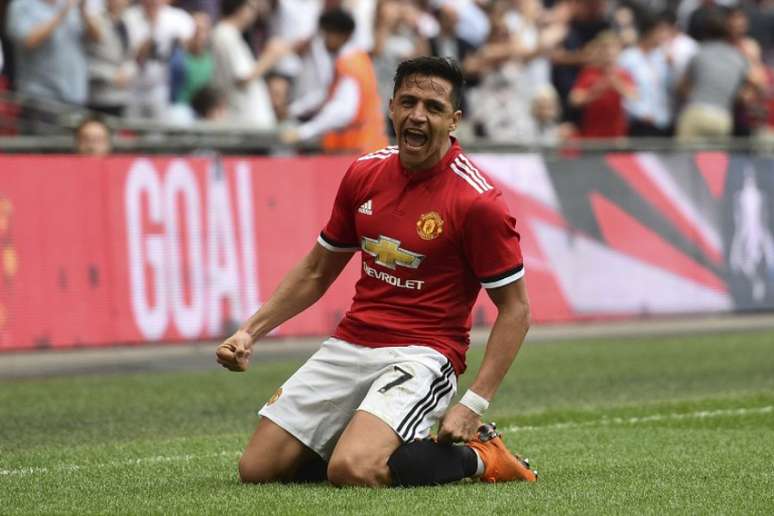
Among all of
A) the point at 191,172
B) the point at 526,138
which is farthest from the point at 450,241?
the point at 526,138

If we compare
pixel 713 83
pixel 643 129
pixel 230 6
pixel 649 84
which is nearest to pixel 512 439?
pixel 230 6

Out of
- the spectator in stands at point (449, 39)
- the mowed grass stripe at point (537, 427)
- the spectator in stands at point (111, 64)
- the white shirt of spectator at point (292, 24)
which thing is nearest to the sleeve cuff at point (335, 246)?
the mowed grass stripe at point (537, 427)

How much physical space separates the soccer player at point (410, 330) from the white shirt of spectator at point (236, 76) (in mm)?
9707

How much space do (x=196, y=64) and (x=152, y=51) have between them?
1.75 feet

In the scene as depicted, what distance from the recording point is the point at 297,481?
26.2ft

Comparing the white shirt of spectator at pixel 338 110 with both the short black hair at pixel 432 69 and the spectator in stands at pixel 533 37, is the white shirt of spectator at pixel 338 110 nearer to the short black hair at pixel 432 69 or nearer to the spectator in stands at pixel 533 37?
the spectator in stands at pixel 533 37

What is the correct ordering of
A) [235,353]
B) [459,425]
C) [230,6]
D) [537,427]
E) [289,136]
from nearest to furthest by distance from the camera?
[459,425]
[235,353]
[537,427]
[289,136]
[230,6]

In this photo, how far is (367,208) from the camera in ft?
26.3

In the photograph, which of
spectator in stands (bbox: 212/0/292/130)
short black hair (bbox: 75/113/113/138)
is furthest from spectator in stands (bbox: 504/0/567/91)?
short black hair (bbox: 75/113/113/138)

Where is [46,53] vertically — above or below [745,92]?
above

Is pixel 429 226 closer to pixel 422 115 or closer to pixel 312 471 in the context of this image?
pixel 422 115

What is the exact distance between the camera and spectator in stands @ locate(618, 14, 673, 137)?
20.7 meters

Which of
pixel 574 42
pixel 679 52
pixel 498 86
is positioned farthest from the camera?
pixel 679 52

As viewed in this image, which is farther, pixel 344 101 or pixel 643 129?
pixel 643 129
